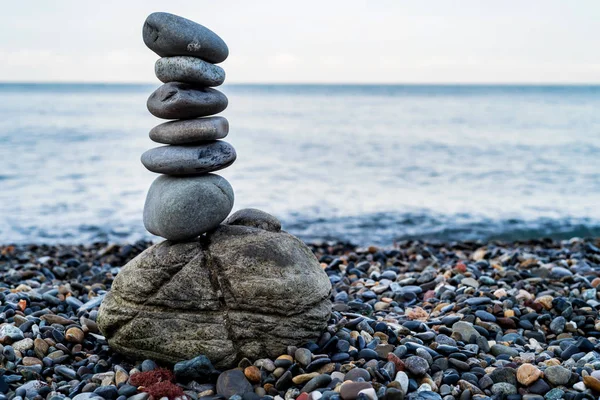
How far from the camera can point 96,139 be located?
3947 cm

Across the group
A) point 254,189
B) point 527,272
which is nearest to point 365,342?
point 527,272

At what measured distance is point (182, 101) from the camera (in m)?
6.04

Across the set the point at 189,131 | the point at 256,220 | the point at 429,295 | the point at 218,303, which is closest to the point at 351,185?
the point at 429,295

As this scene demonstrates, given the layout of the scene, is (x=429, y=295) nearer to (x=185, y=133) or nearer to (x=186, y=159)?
(x=186, y=159)

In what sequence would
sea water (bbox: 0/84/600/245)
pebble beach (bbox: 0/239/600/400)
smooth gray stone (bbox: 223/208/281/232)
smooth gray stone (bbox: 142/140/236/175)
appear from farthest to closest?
sea water (bbox: 0/84/600/245) < smooth gray stone (bbox: 223/208/281/232) < smooth gray stone (bbox: 142/140/236/175) < pebble beach (bbox: 0/239/600/400)

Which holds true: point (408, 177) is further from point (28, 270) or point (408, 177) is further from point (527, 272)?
point (28, 270)

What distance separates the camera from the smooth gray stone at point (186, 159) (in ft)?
20.1

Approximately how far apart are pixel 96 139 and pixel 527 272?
35.3 metres

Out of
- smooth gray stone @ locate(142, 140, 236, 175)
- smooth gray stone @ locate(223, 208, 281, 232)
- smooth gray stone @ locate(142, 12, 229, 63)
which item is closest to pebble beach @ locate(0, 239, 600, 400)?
smooth gray stone @ locate(223, 208, 281, 232)

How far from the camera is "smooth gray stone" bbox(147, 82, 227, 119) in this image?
19.9 ft

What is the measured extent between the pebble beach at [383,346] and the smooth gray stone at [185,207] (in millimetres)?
1317

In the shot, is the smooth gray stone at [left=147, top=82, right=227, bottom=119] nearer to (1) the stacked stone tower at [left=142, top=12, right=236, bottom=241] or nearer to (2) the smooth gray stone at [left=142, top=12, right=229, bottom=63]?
(1) the stacked stone tower at [left=142, top=12, right=236, bottom=241]

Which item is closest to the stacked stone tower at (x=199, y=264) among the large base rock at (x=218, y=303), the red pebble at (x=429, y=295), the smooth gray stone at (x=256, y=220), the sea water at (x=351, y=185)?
the large base rock at (x=218, y=303)

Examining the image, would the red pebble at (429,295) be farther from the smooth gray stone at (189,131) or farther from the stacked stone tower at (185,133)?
the smooth gray stone at (189,131)
